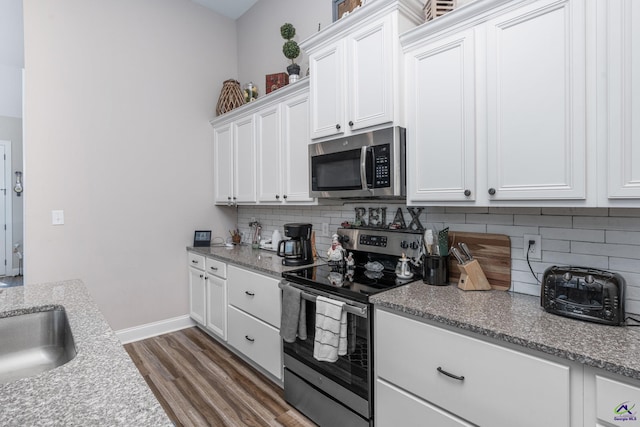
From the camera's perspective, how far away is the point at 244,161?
316cm

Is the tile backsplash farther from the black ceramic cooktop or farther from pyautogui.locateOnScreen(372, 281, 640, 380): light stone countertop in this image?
the black ceramic cooktop

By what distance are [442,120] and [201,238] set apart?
275 cm

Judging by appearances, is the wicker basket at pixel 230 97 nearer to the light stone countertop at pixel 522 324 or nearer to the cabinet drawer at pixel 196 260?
the cabinet drawer at pixel 196 260

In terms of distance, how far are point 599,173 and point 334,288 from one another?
1.22 m

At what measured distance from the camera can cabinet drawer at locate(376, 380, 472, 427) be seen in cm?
Answer: 135

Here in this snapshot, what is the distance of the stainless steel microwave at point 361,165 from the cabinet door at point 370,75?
10cm

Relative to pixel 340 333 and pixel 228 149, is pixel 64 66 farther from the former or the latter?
pixel 340 333

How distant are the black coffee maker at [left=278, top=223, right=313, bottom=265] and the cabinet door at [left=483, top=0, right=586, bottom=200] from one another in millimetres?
1371

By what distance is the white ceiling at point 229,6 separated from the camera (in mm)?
3520

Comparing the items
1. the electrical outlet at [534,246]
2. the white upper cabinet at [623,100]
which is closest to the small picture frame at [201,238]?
the electrical outlet at [534,246]

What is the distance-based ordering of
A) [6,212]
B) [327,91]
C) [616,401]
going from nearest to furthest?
[616,401] → [327,91] → [6,212]

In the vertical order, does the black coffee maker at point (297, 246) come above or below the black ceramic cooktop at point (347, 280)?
above

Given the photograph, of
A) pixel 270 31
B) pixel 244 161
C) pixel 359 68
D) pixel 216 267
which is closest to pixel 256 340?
pixel 216 267

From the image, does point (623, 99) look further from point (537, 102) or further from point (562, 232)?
point (562, 232)
